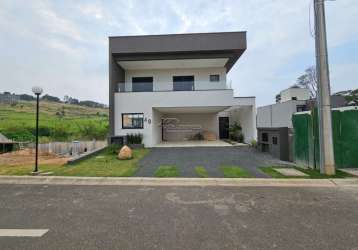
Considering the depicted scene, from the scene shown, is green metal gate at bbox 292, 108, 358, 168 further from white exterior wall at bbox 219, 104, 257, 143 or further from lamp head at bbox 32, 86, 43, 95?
lamp head at bbox 32, 86, 43, 95

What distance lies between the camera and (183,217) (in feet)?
11.5

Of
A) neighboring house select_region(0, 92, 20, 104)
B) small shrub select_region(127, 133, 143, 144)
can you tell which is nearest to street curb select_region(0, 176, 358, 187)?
small shrub select_region(127, 133, 143, 144)

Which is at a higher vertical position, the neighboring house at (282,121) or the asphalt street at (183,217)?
the neighboring house at (282,121)

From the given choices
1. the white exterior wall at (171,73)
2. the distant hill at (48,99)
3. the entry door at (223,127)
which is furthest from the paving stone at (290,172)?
the distant hill at (48,99)

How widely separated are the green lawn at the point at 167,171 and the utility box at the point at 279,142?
5211mm

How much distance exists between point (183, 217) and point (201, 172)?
10.8 ft

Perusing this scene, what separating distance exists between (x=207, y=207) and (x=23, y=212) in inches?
148

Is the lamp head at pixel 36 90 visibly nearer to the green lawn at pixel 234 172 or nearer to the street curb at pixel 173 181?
the street curb at pixel 173 181

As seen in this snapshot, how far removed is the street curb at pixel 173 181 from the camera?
5.46 m

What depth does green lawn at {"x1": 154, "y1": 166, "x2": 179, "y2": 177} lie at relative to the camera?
6.37 metres

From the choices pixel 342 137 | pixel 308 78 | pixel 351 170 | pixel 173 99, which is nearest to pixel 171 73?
pixel 173 99

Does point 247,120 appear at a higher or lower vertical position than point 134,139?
higher

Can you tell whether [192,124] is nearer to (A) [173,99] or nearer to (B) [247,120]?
(B) [247,120]

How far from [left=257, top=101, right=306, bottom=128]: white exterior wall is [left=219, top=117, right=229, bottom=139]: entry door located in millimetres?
4772
